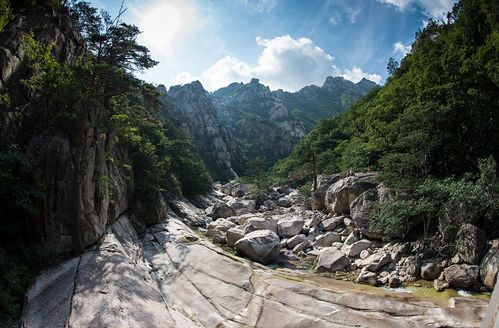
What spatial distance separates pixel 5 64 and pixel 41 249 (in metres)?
9.29

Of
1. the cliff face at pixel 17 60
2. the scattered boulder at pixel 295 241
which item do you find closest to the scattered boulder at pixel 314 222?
the scattered boulder at pixel 295 241

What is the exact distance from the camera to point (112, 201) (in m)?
21.9

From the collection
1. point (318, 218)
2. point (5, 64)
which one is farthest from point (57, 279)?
point (318, 218)

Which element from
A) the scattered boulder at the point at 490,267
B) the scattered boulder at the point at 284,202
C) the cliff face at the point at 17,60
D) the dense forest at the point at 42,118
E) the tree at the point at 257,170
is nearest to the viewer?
the dense forest at the point at 42,118

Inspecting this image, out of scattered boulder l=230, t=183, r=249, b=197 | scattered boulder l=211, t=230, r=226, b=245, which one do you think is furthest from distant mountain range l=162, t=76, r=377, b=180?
scattered boulder l=211, t=230, r=226, b=245

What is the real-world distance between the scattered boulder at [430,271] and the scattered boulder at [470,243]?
142 centimetres

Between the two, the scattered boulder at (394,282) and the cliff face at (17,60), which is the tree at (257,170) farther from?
the cliff face at (17,60)

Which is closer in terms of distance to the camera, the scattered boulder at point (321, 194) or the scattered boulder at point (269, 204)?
the scattered boulder at point (321, 194)

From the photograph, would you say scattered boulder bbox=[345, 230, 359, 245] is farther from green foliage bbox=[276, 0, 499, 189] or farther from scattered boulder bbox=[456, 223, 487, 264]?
scattered boulder bbox=[456, 223, 487, 264]

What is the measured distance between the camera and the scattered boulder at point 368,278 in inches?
696

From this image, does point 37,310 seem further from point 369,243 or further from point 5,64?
point 369,243

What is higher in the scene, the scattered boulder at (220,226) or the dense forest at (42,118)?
the dense forest at (42,118)

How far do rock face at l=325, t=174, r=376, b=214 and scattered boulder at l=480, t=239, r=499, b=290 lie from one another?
41.1 ft

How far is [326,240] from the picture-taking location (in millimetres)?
25828
